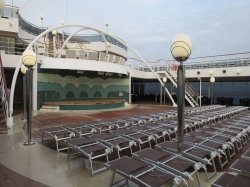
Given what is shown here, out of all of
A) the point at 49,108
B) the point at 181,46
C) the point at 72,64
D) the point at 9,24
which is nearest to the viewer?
the point at 181,46

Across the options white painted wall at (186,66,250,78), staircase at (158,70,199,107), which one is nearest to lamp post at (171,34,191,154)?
white painted wall at (186,66,250,78)

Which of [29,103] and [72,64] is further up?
[72,64]

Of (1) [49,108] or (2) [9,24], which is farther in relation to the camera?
(2) [9,24]

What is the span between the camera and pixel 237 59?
1880 centimetres

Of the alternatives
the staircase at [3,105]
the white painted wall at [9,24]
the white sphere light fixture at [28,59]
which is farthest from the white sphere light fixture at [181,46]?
the white painted wall at [9,24]

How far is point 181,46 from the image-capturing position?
426 cm

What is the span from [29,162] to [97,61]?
39.0 ft

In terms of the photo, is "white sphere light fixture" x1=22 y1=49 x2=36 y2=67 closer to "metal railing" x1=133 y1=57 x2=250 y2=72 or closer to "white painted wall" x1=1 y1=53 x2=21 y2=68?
"white painted wall" x1=1 y1=53 x2=21 y2=68

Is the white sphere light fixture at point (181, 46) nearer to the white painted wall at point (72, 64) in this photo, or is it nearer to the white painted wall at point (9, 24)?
the white painted wall at point (72, 64)

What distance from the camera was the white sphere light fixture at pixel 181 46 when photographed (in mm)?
4258

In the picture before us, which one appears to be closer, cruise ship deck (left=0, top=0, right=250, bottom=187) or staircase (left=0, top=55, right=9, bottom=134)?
cruise ship deck (left=0, top=0, right=250, bottom=187)

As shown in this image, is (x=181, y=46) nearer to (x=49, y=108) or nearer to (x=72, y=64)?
(x=72, y=64)

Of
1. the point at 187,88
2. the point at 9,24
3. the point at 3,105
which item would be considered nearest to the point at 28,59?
the point at 3,105

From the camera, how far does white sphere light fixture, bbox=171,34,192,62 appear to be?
4.26 m
